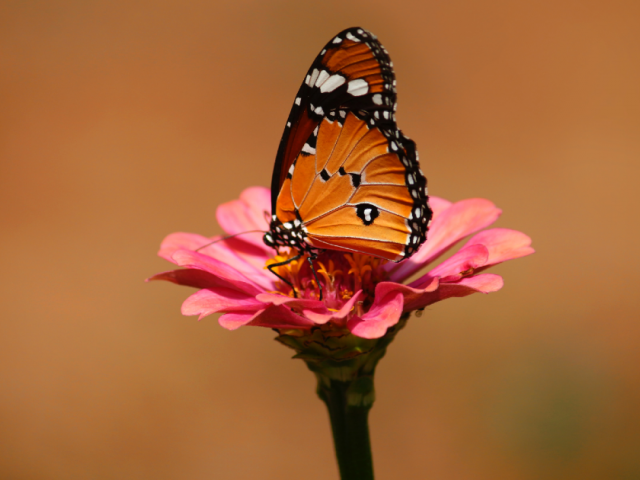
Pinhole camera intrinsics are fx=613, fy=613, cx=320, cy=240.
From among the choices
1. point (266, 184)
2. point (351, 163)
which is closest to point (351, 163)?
point (351, 163)

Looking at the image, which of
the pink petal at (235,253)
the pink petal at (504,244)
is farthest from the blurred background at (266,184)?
the pink petal at (235,253)

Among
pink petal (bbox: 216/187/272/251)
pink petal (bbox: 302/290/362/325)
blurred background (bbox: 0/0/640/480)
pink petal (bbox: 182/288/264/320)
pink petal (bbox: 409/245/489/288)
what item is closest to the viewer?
pink petal (bbox: 302/290/362/325)

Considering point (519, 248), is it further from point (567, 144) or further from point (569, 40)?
point (569, 40)

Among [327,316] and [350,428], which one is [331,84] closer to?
[327,316]

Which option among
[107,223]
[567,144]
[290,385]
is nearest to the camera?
[290,385]

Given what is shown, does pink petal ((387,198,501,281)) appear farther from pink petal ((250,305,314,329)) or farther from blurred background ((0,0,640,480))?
blurred background ((0,0,640,480))

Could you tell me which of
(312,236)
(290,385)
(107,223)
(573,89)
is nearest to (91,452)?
(290,385)

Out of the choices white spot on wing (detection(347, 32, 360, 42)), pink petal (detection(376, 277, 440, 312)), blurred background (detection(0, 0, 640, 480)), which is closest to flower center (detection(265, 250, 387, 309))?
pink petal (detection(376, 277, 440, 312))
